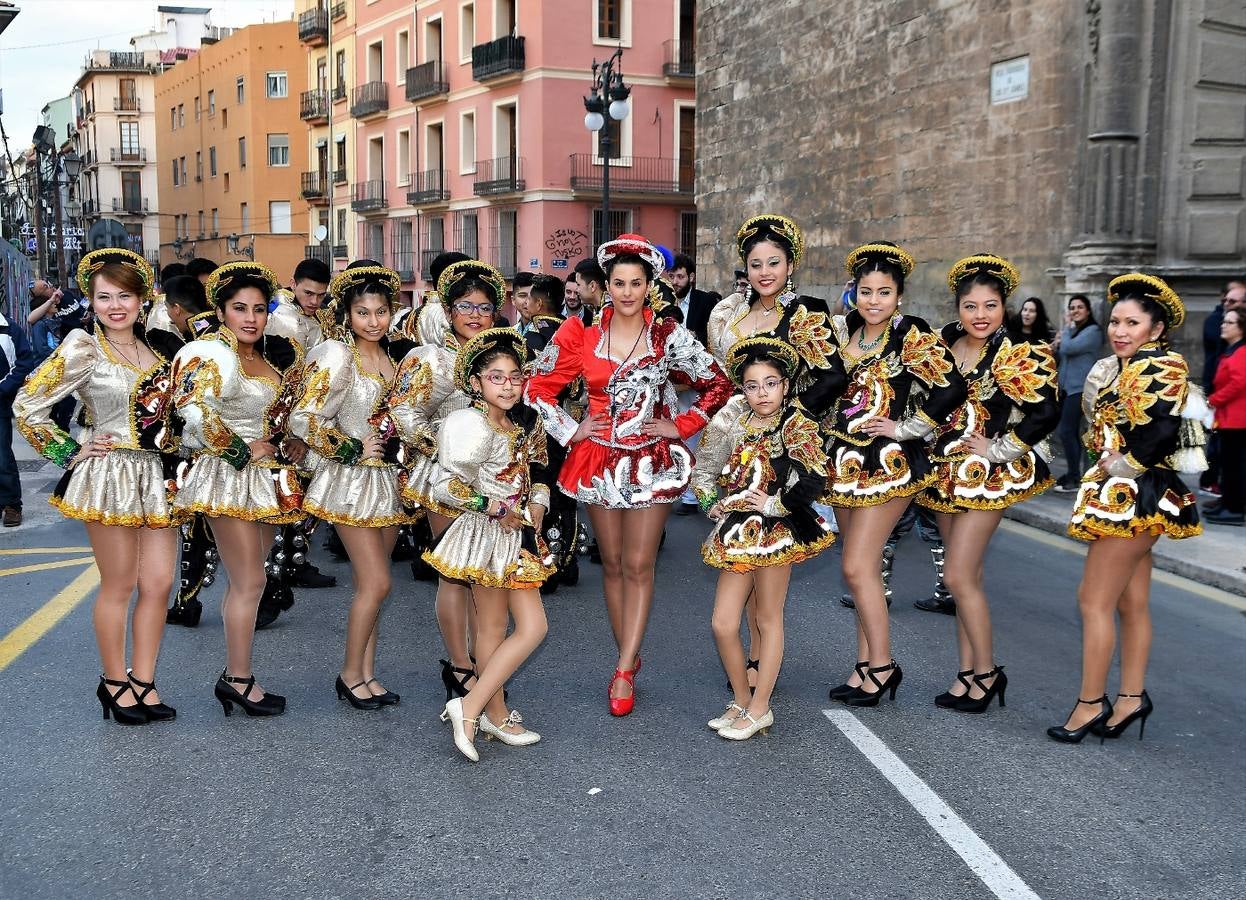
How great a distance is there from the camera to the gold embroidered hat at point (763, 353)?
16.8 feet

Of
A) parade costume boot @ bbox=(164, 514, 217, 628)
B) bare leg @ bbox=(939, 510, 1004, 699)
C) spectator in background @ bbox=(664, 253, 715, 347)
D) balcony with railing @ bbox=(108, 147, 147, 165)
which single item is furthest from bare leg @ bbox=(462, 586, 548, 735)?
balcony with railing @ bbox=(108, 147, 147, 165)

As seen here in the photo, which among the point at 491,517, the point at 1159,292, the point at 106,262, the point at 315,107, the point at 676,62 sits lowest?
the point at 491,517

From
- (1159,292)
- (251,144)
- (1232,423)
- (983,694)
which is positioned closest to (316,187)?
(251,144)

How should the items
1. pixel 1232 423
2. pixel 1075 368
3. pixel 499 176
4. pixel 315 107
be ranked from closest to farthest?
pixel 1232 423 < pixel 1075 368 < pixel 499 176 < pixel 315 107

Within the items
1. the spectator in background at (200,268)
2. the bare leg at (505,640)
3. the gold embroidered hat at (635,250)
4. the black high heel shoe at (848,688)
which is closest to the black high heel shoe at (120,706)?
the bare leg at (505,640)

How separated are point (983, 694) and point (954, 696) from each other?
0.13 metres

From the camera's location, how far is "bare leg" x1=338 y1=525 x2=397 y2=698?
544 cm

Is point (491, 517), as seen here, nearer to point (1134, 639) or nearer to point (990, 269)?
point (990, 269)

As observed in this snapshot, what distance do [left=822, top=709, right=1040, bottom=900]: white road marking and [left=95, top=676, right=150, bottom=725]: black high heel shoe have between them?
309 centimetres

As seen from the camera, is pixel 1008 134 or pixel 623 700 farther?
pixel 1008 134

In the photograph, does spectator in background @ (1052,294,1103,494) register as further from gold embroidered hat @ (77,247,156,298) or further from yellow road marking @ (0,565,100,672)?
gold embroidered hat @ (77,247,156,298)

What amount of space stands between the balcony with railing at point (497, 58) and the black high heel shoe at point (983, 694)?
3450 cm

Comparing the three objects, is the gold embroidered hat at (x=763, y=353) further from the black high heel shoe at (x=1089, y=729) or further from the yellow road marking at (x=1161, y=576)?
the yellow road marking at (x=1161, y=576)

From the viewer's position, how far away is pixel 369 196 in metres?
47.6
